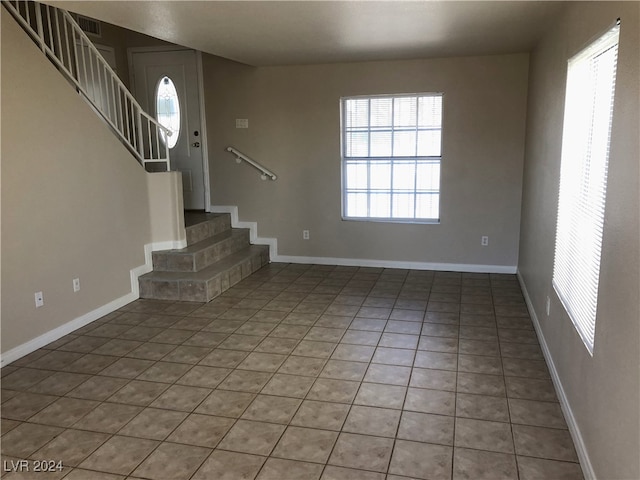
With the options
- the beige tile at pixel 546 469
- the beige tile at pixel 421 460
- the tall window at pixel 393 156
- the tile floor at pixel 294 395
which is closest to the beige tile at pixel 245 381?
the tile floor at pixel 294 395

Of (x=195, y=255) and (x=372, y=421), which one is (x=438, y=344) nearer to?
(x=372, y=421)

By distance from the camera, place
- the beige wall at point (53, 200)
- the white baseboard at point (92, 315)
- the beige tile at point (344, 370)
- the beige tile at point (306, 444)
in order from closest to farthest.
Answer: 1. the beige tile at point (306, 444)
2. the beige tile at point (344, 370)
3. the beige wall at point (53, 200)
4. the white baseboard at point (92, 315)

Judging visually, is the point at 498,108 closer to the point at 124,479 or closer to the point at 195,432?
the point at 195,432

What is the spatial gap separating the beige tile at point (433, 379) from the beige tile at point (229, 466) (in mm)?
1099

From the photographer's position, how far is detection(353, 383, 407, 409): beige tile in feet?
8.86

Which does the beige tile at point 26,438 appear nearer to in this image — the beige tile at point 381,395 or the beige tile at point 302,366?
the beige tile at point 302,366

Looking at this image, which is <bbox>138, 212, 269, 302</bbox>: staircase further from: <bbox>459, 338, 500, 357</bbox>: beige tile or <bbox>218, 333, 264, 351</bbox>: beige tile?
<bbox>459, 338, 500, 357</bbox>: beige tile

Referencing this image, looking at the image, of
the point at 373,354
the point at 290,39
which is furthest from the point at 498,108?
the point at 373,354

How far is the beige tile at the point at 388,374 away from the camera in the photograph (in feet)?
9.70

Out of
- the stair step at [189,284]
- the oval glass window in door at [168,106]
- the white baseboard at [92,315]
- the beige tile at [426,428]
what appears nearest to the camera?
the beige tile at [426,428]

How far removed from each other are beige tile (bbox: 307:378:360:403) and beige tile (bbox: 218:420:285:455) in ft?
1.17

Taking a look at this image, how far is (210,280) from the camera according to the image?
4.52 metres

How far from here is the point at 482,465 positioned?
7.10ft

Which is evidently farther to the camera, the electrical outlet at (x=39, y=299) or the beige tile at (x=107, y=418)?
the electrical outlet at (x=39, y=299)
